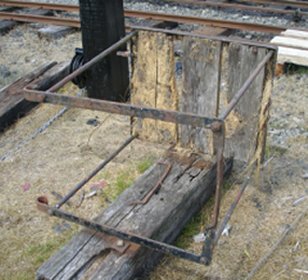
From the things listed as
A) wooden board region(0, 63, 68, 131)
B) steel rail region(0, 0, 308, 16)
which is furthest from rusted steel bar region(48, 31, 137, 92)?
→ steel rail region(0, 0, 308, 16)

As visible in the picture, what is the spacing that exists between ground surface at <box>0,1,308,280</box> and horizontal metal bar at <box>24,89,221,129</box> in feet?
4.69

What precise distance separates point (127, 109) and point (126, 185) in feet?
6.03

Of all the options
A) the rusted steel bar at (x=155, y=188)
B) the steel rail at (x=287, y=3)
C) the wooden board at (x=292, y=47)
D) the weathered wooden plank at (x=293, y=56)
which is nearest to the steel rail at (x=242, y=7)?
the steel rail at (x=287, y=3)

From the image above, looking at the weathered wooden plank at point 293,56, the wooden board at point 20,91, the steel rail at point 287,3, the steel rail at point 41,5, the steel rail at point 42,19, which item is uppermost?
the steel rail at point 287,3

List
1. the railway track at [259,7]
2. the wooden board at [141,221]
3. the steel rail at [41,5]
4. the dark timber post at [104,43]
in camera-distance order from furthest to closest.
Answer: the steel rail at [41,5] < the railway track at [259,7] < the dark timber post at [104,43] < the wooden board at [141,221]

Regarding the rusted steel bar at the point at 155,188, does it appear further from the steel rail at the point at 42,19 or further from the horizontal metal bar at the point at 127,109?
the steel rail at the point at 42,19

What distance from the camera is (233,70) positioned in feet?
15.1

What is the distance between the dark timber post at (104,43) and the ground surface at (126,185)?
340mm

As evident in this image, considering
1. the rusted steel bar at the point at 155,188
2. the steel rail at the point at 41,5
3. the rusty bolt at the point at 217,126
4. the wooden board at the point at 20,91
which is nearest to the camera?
the rusty bolt at the point at 217,126

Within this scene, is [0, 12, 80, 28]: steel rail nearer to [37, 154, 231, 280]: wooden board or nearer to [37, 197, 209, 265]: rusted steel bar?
[37, 154, 231, 280]: wooden board

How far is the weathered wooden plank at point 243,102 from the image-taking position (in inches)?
175

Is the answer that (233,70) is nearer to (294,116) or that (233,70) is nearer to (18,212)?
(294,116)

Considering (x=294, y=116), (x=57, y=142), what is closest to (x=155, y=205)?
(x=57, y=142)

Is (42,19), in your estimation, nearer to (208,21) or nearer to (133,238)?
(208,21)
